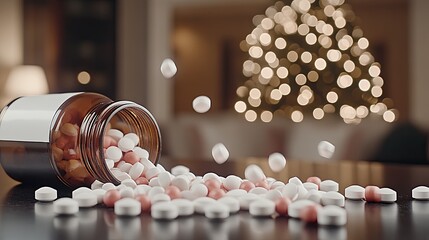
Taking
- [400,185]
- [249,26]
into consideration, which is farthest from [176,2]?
[400,185]

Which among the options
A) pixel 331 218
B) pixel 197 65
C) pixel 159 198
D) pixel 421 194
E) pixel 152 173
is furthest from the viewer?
pixel 197 65

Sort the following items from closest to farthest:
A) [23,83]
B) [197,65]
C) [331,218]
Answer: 1. [331,218]
2. [23,83]
3. [197,65]

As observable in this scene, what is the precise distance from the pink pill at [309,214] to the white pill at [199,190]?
0.18m

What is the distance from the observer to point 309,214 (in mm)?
624

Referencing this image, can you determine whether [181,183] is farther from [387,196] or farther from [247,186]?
[387,196]

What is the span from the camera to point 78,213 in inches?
27.8

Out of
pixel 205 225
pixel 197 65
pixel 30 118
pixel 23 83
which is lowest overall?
pixel 205 225

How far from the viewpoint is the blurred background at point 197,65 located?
12.3 feet

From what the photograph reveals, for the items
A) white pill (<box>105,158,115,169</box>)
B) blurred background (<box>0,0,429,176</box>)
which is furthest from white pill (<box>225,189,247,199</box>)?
blurred background (<box>0,0,429,176</box>)

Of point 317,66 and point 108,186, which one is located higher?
point 317,66

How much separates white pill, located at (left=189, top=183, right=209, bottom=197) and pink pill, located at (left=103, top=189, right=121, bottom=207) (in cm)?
9

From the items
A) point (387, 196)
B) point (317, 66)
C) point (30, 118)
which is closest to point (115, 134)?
point (30, 118)

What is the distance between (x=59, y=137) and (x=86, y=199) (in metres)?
0.21

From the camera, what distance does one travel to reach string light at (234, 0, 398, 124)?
4.11 meters
